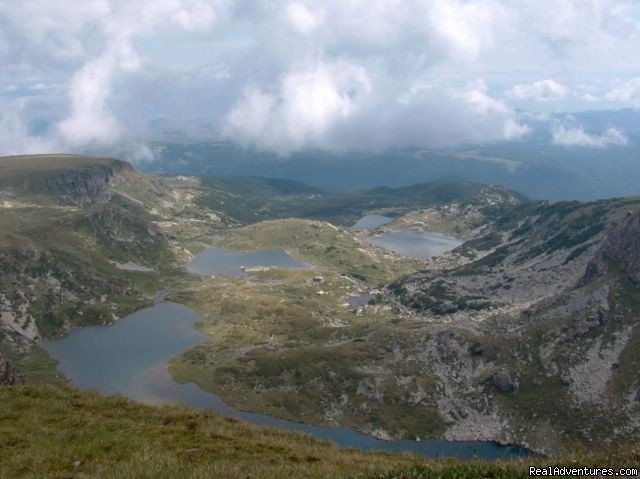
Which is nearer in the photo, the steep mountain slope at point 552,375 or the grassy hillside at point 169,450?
the grassy hillside at point 169,450

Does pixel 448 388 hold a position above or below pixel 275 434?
below

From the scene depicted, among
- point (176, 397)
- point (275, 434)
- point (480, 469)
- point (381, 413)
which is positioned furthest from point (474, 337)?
point (480, 469)

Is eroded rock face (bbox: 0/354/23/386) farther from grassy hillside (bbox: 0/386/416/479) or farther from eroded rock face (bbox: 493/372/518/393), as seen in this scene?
eroded rock face (bbox: 493/372/518/393)

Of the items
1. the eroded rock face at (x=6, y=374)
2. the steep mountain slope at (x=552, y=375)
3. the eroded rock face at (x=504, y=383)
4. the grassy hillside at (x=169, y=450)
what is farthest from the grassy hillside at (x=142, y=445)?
the eroded rock face at (x=504, y=383)

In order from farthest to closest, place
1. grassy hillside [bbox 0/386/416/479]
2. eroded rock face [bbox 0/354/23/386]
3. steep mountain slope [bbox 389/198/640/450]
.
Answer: steep mountain slope [bbox 389/198/640/450]
eroded rock face [bbox 0/354/23/386]
grassy hillside [bbox 0/386/416/479]

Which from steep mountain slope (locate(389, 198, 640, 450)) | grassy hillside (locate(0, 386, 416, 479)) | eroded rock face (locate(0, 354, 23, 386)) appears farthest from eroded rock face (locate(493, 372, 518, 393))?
grassy hillside (locate(0, 386, 416, 479))

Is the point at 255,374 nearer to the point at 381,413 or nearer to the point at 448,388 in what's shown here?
the point at 381,413

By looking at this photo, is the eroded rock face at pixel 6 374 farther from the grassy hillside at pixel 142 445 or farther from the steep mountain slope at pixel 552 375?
the steep mountain slope at pixel 552 375

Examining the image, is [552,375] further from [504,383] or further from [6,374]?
[6,374]

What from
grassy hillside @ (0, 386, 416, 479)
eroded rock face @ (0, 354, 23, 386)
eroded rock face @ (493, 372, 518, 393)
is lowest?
eroded rock face @ (493, 372, 518, 393)

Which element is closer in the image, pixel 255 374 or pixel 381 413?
pixel 381 413

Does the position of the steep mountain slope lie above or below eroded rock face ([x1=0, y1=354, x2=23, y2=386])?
below
